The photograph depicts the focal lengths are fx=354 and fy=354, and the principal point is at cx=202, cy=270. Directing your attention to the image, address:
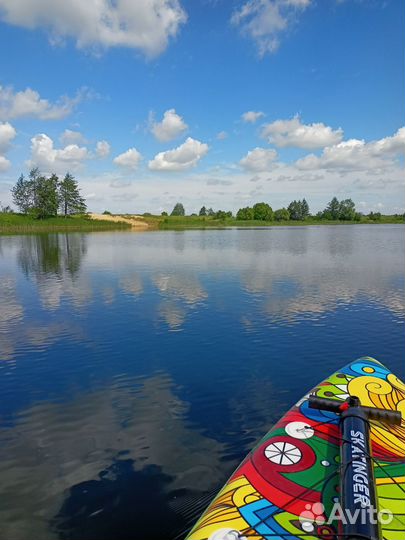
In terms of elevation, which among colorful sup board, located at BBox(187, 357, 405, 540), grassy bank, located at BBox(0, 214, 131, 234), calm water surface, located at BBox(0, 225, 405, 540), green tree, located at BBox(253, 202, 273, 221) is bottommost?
calm water surface, located at BBox(0, 225, 405, 540)

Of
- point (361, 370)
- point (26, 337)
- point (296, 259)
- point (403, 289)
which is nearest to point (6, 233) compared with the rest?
point (296, 259)

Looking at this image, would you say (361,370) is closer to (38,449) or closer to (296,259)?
(38,449)

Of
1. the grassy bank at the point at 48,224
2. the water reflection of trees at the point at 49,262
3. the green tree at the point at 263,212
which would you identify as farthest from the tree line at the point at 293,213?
the water reflection of trees at the point at 49,262

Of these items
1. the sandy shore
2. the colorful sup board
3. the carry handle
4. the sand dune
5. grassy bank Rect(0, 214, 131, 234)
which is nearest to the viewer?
the colorful sup board

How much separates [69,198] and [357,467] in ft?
408

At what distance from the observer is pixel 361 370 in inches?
326

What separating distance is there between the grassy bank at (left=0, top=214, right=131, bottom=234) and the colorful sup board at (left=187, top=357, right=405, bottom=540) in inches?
3528

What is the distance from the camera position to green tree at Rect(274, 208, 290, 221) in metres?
182

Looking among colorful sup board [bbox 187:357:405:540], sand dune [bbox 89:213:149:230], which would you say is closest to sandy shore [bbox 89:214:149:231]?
sand dune [bbox 89:213:149:230]

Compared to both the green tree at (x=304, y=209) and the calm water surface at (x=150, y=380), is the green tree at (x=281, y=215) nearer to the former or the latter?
the green tree at (x=304, y=209)

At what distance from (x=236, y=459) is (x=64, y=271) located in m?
25.5

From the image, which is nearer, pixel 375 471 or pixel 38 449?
pixel 375 471

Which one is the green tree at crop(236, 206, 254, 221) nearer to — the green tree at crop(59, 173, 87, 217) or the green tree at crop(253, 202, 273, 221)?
the green tree at crop(253, 202, 273, 221)

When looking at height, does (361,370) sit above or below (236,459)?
above
